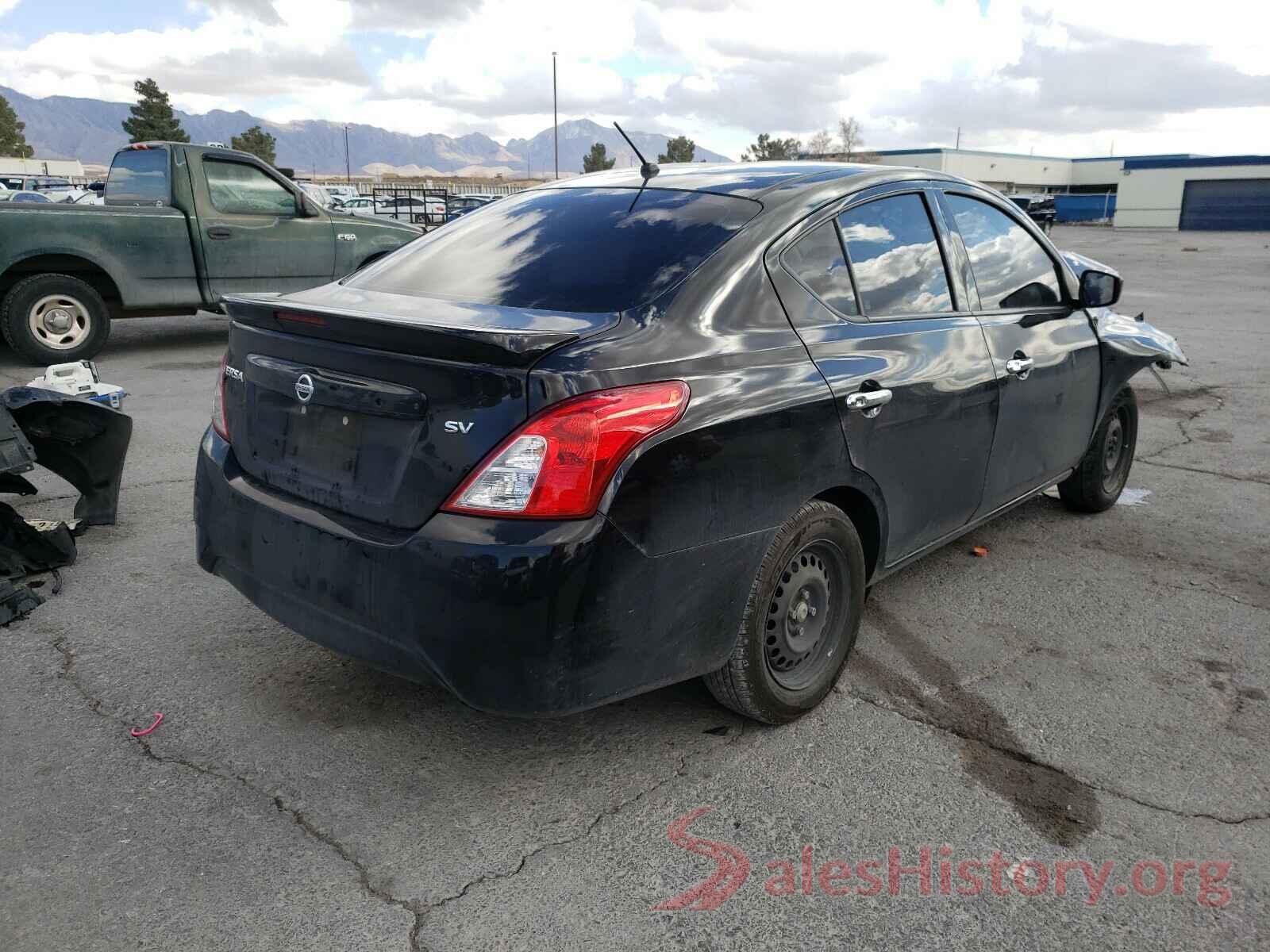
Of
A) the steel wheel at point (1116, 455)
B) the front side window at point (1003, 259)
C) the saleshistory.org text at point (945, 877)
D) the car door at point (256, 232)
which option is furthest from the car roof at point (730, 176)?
the car door at point (256, 232)

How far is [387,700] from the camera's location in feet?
10.5

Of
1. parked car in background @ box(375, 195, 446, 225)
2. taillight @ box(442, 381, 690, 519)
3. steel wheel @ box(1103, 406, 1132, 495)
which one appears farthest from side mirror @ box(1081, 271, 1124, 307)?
parked car in background @ box(375, 195, 446, 225)

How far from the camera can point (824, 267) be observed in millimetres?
3109

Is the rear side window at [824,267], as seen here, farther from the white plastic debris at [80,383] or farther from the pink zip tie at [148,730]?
the white plastic debris at [80,383]

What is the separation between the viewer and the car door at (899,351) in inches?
118

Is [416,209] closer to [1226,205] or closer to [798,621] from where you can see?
[798,621]

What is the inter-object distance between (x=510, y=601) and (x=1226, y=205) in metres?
68.3

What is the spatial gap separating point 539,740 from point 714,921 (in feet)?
2.97

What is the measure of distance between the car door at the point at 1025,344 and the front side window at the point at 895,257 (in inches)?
8.3

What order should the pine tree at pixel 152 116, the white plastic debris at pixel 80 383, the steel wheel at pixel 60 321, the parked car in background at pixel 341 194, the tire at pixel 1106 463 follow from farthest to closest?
the pine tree at pixel 152 116 < the parked car in background at pixel 341 194 < the steel wheel at pixel 60 321 < the white plastic debris at pixel 80 383 < the tire at pixel 1106 463

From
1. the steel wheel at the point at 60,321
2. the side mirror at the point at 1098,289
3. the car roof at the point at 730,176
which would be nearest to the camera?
the car roof at the point at 730,176

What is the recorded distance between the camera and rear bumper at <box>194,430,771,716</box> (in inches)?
91.4

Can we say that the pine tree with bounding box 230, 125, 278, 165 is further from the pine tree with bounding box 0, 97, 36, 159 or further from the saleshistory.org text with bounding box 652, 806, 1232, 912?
the saleshistory.org text with bounding box 652, 806, 1232, 912

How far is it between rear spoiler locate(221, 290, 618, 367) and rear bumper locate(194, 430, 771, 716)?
41 centimetres
